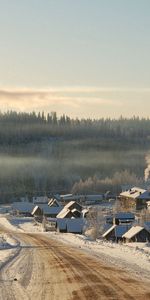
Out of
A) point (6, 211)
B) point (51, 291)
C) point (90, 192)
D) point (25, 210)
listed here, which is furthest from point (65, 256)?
point (90, 192)

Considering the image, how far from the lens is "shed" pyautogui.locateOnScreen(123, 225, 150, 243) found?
77625 mm

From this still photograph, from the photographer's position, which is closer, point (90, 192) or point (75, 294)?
point (75, 294)

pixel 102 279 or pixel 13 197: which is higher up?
pixel 102 279

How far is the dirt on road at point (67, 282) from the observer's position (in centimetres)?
2264

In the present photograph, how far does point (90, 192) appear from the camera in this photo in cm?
19712

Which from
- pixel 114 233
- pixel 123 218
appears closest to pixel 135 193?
pixel 123 218

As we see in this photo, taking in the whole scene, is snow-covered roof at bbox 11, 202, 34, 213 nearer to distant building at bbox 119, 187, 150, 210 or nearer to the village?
the village

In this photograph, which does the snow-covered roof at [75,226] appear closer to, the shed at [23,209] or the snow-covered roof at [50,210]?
the snow-covered roof at [50,210]

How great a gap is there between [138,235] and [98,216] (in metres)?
26.6

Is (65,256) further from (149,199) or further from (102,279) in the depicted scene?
(149,199)

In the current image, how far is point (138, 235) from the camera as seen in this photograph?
256ft

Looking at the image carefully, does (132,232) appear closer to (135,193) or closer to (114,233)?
(114,233)

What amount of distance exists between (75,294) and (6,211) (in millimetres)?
137841

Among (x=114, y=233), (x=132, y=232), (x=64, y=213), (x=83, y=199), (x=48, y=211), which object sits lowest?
(x=83, y=199)
